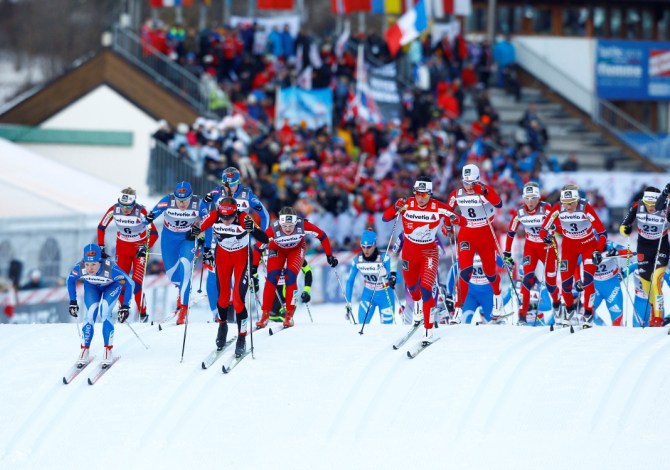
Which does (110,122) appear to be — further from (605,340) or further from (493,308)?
(605,340)

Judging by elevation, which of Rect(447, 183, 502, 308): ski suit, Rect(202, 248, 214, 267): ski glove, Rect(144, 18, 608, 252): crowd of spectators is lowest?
Rect(202, 248, 214, 267): ski glove

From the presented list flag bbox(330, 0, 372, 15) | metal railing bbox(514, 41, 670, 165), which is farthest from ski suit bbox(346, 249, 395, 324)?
metal railing bbox(514, 41, 670, 165)

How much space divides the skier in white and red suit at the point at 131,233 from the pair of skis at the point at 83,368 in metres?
2.05

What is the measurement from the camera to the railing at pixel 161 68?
1164 inches

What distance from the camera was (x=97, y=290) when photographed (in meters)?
15.8

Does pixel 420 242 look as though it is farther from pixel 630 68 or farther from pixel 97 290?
pixel 630 68

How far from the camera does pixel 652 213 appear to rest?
17406mm

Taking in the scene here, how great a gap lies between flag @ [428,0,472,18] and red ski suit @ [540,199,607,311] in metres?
17.8

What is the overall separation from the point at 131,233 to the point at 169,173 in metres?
9.12

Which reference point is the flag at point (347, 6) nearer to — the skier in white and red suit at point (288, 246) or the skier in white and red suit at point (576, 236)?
the skier in white and red suit at point (576, 236)

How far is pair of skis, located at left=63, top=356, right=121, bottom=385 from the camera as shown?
51.2 ft

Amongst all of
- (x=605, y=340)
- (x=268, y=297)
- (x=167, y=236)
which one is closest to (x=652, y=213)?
(x=605, y=340)

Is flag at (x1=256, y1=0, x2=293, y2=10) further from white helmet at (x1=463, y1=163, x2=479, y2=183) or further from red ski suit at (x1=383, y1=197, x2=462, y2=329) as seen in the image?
red ski suit at (x1=383, y1=197, x2=462, y2=329)

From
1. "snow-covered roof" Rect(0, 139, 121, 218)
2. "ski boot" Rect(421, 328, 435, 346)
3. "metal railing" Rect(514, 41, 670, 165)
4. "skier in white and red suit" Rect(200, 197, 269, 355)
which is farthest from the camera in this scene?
"metal railing" Rect(514, 41, 670, 165)
